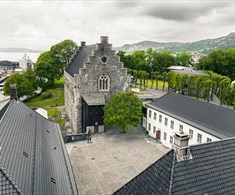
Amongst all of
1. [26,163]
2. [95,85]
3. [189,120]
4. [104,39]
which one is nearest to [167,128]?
[189,120]

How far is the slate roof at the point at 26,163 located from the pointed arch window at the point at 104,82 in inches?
772

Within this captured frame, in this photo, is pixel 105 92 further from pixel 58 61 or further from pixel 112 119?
pixel 58 61

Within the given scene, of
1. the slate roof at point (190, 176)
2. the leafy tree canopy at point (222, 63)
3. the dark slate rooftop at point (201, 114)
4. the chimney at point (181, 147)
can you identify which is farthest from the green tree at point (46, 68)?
the leafy tree canopy at point (222, 63)

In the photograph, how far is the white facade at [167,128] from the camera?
26403 mm

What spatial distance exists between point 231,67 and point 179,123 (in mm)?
68089

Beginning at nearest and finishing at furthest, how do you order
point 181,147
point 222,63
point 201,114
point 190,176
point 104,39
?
point 190,176 < point 181,147 < point 201,114 < point 104,39 < point 222,63

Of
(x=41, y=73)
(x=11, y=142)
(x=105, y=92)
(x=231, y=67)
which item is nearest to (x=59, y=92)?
(x=41, y=73)

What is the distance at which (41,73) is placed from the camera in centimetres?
5866

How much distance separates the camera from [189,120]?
92.7 feet

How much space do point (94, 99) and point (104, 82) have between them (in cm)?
355

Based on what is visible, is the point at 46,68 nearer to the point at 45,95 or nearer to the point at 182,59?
the point at 45,95

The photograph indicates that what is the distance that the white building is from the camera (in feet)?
82.2

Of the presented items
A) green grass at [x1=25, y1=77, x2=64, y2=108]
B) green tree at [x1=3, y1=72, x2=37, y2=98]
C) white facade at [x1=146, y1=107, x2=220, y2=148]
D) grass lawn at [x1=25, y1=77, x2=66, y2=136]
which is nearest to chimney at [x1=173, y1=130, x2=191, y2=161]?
white facade at [x1=146, y1=107, x2=220, y2=148]

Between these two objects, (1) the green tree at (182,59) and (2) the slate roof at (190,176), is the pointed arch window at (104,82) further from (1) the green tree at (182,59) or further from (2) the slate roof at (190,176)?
(1) the green tree at (182,59)
